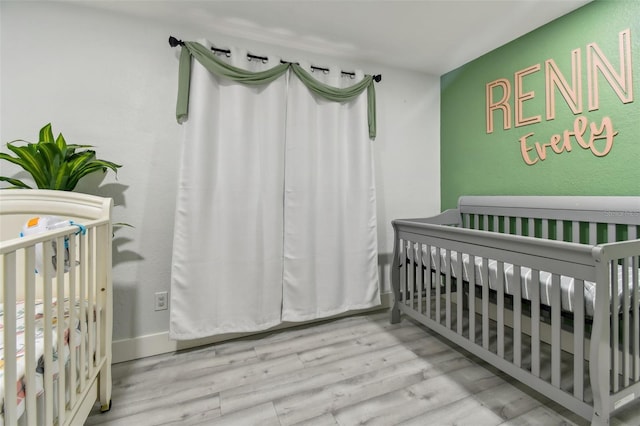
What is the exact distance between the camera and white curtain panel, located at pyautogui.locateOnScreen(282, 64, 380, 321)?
2.01 metres

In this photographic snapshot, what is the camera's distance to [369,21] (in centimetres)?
182

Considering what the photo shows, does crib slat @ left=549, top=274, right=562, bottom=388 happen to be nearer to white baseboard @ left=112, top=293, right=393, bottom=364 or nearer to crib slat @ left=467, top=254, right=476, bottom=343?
crib slat @ left=467, top=254, right=476, bottom=343

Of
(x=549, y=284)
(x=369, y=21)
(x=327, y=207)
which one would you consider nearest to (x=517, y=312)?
(x=549, y=284)

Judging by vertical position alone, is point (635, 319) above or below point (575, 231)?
below

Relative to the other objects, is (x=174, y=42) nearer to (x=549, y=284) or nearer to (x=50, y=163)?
(x=50, y=163)

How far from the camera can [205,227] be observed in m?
1.79

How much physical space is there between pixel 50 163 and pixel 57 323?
88 cm

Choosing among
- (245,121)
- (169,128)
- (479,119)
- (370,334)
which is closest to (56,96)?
(169,128)

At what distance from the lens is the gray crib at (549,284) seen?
1.04 meters

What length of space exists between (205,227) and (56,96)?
3.55 ft

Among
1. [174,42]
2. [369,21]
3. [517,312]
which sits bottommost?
[517,312]

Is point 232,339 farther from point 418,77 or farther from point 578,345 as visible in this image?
point 418,77

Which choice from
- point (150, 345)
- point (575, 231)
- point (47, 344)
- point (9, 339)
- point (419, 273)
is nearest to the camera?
point (9, 339)

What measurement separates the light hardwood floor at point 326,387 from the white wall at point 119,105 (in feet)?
1.42
